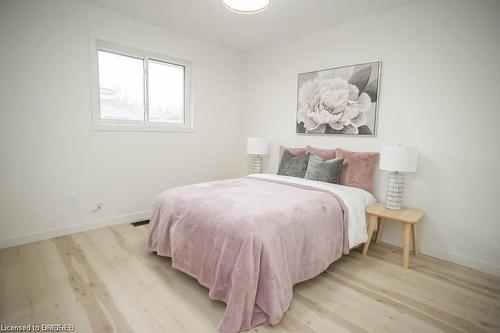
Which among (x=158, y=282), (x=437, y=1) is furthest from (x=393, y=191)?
(x=158, y=282)

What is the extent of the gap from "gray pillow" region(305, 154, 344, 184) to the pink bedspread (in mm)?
413

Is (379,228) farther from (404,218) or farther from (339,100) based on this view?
(339,100)

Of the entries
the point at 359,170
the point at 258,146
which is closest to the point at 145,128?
the point at 258,146

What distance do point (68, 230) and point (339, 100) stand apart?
11.1ft

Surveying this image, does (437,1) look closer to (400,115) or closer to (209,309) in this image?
(400,115)

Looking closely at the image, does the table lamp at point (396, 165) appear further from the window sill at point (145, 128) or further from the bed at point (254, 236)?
the window sill at point (145, 128)

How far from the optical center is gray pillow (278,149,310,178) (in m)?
3.07

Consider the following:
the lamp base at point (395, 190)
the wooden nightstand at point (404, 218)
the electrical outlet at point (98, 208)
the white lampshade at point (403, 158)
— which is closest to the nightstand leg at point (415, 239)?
the wooden nightstand at point (404, 218)

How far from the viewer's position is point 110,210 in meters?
3.09

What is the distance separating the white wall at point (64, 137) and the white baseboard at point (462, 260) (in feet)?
10.1

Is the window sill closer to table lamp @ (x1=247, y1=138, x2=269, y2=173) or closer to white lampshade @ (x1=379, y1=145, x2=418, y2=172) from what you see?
table lamp @ (x1=247, y1=138, x2=269, y2=173)

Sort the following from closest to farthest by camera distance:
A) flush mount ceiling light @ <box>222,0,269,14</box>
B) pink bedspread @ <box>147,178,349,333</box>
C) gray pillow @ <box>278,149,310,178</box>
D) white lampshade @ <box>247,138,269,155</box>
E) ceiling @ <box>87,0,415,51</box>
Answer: pink bedspread @ <box>147,178,349,333</box>
flush mount ceiling light @ <box>222,0,269,14</box>
ceiling @ <box>87,0,415,51</box>
gray pillow @ <box>278,149,310,178</box>
white lampshade @ <box>247,138,269,155</box>

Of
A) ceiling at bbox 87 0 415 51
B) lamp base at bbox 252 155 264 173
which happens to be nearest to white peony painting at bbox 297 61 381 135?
ceiling at bbox 87 0 415 51

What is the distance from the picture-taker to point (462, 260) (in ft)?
7.77
